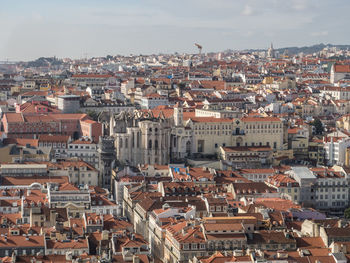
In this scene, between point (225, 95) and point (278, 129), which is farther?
point (225, 95)

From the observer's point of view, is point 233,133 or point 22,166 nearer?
point 22,166

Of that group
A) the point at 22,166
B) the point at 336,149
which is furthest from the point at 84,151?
the point at 336,149

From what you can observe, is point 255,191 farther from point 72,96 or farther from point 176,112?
point 72,96

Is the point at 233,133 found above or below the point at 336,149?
above

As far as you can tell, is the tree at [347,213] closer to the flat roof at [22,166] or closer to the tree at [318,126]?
the flat roof at [22,166]

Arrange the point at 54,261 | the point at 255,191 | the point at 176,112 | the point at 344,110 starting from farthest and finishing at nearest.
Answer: the point at 344,110 → the point at 176,112 → the point at 255,191 → the point at 54,261

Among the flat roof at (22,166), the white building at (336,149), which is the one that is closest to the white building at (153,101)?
the white building at (336,149)

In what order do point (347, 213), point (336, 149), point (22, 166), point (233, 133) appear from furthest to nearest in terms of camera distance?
point (233, 133), point (336, 149), point (22, 166), point (347, 213)

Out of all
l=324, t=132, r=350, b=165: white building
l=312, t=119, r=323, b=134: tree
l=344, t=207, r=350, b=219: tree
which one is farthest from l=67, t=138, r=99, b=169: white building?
l=312, t=119, r=323, b=134: tree

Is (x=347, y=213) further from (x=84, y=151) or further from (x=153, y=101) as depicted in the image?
(x=153, y=101)

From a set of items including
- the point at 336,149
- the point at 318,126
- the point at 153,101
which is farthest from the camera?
the point at 153,101

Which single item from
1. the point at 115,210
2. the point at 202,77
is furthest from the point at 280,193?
the point at 202,77
